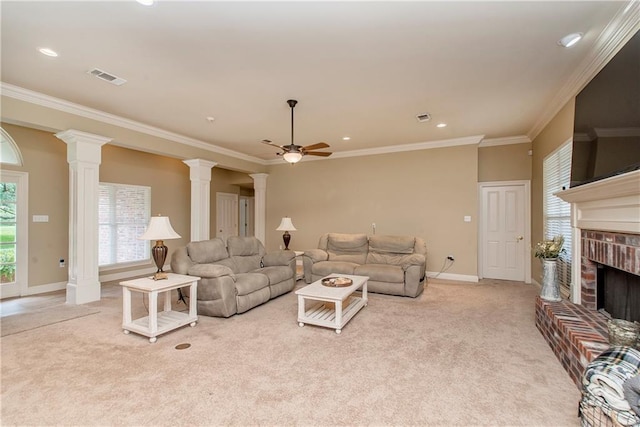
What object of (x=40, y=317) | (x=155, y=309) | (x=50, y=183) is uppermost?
(x=50, y=183)

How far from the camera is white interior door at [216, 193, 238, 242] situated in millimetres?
8219

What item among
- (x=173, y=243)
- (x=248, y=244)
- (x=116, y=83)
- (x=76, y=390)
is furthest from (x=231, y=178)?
(x=76, y=390)

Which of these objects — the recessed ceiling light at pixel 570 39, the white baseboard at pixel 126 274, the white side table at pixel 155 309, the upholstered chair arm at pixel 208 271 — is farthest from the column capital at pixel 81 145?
the recessed ceiling light at pixel 570 39

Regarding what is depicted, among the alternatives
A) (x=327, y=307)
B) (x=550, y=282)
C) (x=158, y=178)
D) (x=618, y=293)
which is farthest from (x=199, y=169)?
(x=618, y=293)

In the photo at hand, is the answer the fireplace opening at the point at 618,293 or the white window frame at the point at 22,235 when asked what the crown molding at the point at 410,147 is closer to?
the fireplace opening at the point at 618,293

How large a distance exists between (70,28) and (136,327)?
2.70 m

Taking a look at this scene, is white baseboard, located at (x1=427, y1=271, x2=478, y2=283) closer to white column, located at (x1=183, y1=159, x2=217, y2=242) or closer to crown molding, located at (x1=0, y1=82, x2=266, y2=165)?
white column, located at (x1=183, y1=159, x2=217, y2=242)

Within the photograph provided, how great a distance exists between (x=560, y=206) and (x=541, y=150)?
1.22 metres

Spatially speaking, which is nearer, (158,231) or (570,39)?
(570,39)

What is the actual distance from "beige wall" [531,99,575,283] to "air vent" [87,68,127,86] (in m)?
5.02

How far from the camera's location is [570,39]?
248cm

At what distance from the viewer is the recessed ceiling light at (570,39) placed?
2438 millimetres

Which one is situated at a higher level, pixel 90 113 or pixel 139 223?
pixel 90 113

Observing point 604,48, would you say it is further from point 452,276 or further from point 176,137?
point 176,137
